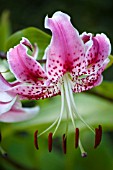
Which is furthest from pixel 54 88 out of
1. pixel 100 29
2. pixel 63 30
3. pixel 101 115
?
pixel 100 29

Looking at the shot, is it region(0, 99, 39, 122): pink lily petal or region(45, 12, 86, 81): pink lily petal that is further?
region(0, 99, 39, 122): pink lily petal

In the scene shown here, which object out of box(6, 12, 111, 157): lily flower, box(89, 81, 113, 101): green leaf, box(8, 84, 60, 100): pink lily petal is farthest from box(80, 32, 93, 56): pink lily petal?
box(89, 81, 113, 101): green leaf

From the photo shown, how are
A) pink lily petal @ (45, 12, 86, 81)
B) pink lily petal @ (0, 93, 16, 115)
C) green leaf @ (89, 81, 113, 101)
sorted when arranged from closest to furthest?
pink lily petal @ (45, 12, 86, 81)
pink lily petal @ (0, 93, 16, 115)
green leaf @ (89, 81, 113, 101)

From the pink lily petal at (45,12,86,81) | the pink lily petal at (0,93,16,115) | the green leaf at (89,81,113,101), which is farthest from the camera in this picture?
the green leaf at (89,81,113,101)

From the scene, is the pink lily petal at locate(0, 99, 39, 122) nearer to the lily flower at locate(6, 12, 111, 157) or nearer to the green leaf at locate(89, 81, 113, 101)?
the lily flower at locate(6, 12, 111, 157)

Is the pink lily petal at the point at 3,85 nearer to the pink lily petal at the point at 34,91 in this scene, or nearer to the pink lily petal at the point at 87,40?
the pink lily petal at the point at 34,91

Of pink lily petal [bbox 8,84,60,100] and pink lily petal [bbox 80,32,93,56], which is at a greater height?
pink lily petal [bbox 80,32,93,56]

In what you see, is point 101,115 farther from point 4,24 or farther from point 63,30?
point 63,30

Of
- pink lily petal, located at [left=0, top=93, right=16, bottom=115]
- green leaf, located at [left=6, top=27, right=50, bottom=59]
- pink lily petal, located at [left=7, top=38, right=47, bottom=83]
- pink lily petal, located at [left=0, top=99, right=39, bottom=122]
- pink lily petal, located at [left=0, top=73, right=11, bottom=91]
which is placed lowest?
pink lily petal, located at [left=0, top=99, right=39, bottom=122]
